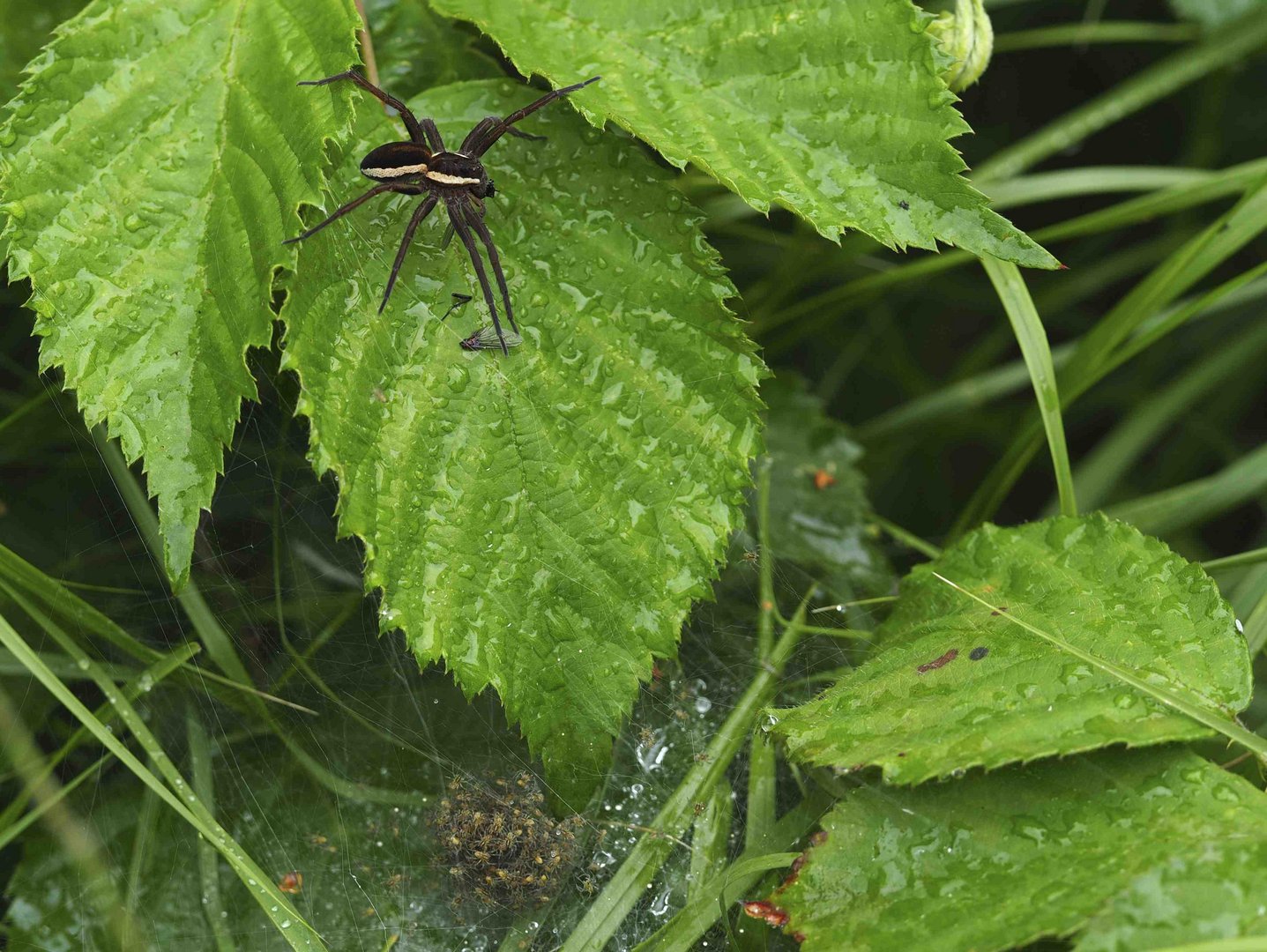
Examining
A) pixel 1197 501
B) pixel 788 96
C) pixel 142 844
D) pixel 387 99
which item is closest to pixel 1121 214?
pixel 1197 501

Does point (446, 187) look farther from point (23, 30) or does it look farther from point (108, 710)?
point (108, 710)

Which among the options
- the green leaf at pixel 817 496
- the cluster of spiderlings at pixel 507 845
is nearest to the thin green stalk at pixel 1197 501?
the green leaf at pixel 817 496

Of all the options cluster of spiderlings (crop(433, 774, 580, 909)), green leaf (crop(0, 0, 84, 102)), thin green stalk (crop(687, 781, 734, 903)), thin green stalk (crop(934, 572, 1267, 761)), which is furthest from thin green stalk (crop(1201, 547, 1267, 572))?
green leaf (crop(0, 0, 84, 102))

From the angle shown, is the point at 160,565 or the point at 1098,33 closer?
A: the point at 160,565

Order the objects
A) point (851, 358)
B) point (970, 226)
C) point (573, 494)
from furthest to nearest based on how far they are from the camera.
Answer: point (851, 358) < point (573, 494) < point (970, 226)

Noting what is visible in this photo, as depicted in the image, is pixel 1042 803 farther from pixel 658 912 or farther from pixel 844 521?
pixel 844 521

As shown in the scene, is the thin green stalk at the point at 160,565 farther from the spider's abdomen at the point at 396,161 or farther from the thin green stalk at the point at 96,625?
the spider's abdomen at the point at 396,161

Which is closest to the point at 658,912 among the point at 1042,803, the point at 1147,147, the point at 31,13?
the point at 1042,803
